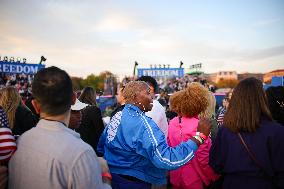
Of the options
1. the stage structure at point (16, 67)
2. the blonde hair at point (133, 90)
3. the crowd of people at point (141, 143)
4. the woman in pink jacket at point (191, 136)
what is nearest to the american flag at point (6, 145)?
the crowd of people at point (141, 143)

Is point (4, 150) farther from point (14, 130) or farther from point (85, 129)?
A: point (85, 129)

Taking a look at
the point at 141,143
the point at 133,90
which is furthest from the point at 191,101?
the point at 141,143

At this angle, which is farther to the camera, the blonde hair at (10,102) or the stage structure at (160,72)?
the stage structure at (160,72)

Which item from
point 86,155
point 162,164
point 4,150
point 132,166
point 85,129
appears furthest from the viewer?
point 85,129

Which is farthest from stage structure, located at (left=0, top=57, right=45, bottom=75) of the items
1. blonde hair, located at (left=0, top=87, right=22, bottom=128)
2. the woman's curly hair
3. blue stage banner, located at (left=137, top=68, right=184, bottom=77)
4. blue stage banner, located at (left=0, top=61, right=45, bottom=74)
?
the woman's curly hair

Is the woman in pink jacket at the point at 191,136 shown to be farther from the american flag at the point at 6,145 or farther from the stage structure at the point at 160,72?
the stage structure at the point at 160,72

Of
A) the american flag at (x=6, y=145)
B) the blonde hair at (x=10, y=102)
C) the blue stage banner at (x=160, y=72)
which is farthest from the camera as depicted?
the blue stage banner at (x=160, y=72)

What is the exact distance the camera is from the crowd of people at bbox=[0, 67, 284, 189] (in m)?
1.78

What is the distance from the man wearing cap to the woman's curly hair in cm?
193

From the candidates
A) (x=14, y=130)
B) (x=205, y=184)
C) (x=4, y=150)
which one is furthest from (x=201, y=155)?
(x=14, y=130)

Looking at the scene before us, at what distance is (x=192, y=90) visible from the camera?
371 cm

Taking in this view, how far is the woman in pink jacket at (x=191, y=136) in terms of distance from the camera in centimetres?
359

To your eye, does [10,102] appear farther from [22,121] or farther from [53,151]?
[53,151]

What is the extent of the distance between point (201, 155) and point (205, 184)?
41 centimetres
